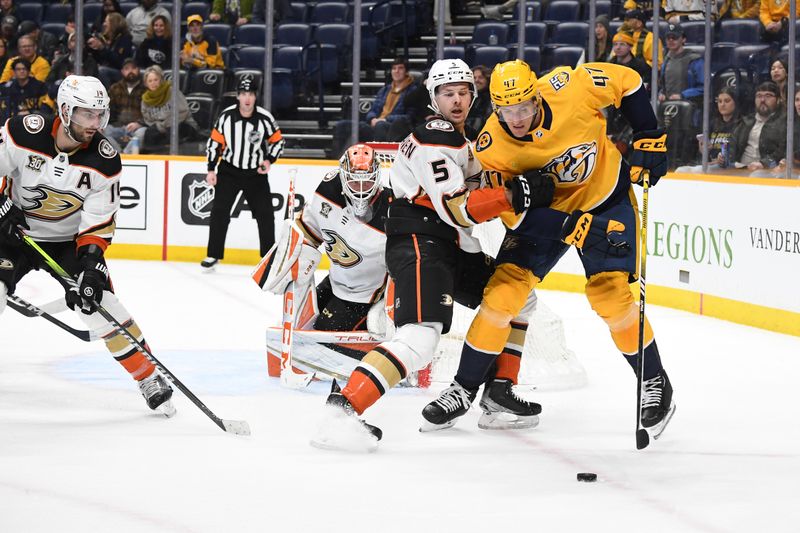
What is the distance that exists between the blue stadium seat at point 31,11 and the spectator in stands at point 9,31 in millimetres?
68

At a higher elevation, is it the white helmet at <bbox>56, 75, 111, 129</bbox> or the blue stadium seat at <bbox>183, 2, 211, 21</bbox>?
the blue stadium seat at <bbox>183, 2, 211, 21</bbox>

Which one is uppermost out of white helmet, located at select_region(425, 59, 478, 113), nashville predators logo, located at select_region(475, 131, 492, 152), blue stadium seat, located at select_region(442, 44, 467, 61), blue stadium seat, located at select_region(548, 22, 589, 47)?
blue stadium seat, located at select_region(548, 22, 589, 47)

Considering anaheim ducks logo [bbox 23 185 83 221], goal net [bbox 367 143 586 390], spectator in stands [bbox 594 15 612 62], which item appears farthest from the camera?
spectator in stands [bbox 594 15 612 62]

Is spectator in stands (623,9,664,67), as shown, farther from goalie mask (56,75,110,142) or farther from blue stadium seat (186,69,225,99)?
goalie mask (56,75,110,142)

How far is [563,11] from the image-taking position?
28.0ft

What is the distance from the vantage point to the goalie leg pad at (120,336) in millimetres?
4090

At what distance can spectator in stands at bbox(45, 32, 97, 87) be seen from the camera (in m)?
9.38

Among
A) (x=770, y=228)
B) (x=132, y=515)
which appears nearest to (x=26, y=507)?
(x=132, y=515)

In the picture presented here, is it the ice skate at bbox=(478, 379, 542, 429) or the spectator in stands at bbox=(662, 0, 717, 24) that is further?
the spectator in stands at bbox=(662, 0, 717, 24)

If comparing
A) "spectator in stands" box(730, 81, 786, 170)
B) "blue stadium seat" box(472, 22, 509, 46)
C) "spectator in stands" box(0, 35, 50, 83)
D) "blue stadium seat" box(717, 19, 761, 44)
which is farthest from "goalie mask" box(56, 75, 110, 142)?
"spectator in stands" box(0, 35, 50, 83)

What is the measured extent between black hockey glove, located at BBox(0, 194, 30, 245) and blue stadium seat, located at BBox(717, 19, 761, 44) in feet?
14.7

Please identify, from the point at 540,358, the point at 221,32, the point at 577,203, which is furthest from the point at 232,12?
the point at 577,203

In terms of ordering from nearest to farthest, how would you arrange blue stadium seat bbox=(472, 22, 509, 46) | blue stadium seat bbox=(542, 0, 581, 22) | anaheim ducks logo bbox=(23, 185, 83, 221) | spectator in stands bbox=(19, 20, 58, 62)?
anaheim ducks logo bbox=(23, 185, 83, 221) → blue stadium seat bbox=(542, 0, 581, 22) → blue stadium seat bbox=(472, 22, 509, 46) → spectator in stands bbox=(19, 20, 58, 62)

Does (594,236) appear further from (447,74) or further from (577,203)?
(447,74)
